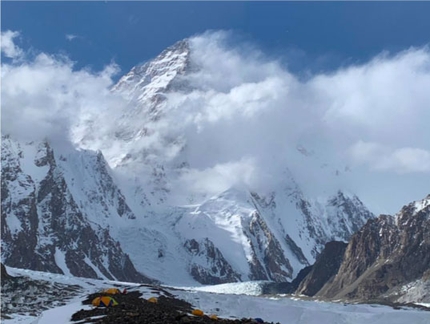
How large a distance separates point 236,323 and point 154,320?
5748 millimetres

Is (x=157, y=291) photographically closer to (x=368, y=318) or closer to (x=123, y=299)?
(x=368, y=318)

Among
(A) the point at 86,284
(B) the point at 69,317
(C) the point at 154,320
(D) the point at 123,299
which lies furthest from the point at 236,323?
(A) the point at 86,284

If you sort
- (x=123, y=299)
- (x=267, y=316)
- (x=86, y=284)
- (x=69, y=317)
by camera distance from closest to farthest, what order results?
1. (x=69, y=317)
2. (x=123, y=299)
3. (x=267, y=316)
4. (x=86, y=284)

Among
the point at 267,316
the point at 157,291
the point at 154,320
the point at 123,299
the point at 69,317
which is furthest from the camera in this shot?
the point at 157,291

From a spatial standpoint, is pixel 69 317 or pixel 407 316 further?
pixel 407 316

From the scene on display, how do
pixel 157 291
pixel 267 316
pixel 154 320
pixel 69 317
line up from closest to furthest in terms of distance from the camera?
pixel 154 320, pixel 69 317, pixel 267 316, pixel 157 291

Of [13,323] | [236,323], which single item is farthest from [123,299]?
[236,323]

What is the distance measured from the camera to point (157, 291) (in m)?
114

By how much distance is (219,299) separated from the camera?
390ft

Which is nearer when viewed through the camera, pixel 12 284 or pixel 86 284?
pixel 12 284

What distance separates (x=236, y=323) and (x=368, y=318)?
65772mm

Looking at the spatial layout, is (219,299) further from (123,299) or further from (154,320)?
(154,320)

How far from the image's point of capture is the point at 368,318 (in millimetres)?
106312

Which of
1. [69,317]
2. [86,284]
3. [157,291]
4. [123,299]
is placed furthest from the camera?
[86,284]
